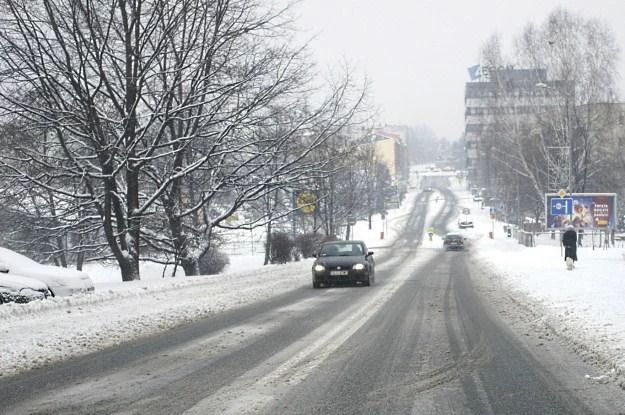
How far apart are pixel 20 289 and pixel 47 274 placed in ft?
5.71

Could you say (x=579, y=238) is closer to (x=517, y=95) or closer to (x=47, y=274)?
(x=517, y=95)

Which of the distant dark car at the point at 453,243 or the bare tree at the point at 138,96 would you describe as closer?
the bare tree at the point at 138,96

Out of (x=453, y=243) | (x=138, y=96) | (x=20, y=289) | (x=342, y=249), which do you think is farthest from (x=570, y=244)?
(x=453, y=243)

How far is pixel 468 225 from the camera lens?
303 ft

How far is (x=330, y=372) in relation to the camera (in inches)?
314

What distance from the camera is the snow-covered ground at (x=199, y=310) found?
32.1 feet

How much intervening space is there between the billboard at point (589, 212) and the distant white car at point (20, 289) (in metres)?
32.9

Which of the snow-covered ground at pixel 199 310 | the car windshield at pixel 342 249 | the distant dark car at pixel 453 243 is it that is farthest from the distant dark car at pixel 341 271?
the distant dark car at pixel 453 243

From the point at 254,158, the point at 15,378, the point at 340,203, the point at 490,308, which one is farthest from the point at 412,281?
the point at 340,203

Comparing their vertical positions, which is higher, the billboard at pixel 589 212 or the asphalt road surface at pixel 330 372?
the billboard at pixel 589 212

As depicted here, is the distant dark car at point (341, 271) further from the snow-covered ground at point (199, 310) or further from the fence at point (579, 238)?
the fence at point (579, 238)

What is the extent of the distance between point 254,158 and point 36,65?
748cm

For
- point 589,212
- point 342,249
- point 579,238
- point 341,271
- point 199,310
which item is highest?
point 589,212

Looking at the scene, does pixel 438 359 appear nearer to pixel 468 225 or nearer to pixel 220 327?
pixel 220 327
